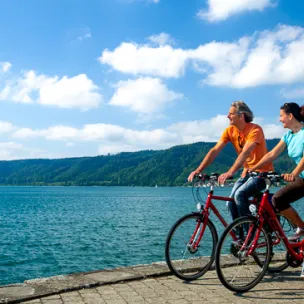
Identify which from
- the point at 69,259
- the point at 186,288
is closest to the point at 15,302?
the point at 186,288

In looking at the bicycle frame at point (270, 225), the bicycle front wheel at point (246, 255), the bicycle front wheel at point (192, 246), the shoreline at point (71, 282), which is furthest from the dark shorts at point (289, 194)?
the shoreline at point (71, 282)

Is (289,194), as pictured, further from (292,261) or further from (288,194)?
(292,261)

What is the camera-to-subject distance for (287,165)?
193m

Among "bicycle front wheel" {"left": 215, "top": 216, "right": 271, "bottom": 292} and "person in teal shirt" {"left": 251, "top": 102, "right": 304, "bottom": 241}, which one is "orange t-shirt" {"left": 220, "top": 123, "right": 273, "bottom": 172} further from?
"bicycle front wheel" {"left": 215, "top": 216, "right": 271, "bottom": 292}

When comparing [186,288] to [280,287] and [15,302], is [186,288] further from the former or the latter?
[15,302]

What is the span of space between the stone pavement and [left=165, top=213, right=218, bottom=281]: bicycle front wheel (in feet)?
0.48

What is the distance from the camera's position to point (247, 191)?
606 cm

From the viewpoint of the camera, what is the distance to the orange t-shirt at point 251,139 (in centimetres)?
618

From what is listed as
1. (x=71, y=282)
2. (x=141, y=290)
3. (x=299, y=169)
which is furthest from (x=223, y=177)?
(x=71, y=282)

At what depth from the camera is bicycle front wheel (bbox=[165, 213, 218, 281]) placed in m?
5.89

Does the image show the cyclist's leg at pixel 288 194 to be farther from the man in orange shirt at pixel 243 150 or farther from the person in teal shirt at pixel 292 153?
the man in orange shirt at pixel 243 150

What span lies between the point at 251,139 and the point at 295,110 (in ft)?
2.38

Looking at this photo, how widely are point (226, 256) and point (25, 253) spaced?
21925 millimetres

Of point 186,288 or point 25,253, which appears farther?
point 25,253
